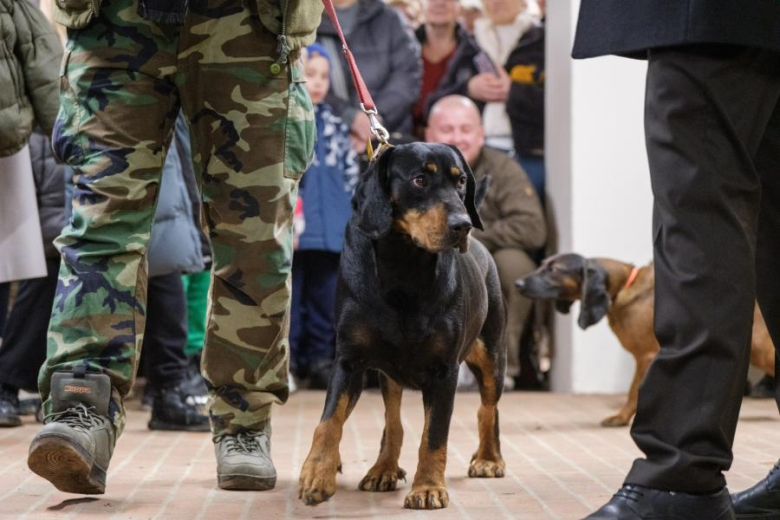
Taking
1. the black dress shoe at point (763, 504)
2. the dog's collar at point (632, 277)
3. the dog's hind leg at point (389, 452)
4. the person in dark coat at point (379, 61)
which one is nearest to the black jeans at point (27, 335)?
the dog's hind leg at point (389, 452)

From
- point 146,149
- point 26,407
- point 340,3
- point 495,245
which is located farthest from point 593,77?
point 146,149

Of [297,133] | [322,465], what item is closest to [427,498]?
[322,465]

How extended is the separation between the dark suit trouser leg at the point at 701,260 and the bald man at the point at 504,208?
4.51m

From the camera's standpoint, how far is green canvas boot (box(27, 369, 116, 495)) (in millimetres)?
2414

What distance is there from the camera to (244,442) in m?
2.91

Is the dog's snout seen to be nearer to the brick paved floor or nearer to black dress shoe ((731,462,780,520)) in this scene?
the brick paved floor

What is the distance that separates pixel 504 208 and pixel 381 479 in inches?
152

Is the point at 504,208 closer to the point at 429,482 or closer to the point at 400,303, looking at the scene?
the point at 400,303

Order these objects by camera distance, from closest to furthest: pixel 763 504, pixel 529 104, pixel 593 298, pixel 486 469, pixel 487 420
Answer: pixel 763 504
pixel 486 469
pixel 487 420
pixel 593 298
pixel 529 104

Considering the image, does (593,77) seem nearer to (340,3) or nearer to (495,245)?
(495,245)

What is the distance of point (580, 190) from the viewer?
6.63 meters

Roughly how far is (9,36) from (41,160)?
2.07 feet

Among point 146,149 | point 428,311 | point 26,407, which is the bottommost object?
point 26,407

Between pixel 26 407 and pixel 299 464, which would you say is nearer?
pixel 299 464
